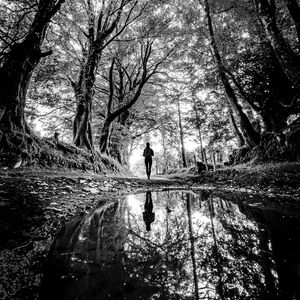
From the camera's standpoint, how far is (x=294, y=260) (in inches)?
48.9

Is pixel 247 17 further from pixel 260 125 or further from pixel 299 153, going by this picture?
pixel 299 153

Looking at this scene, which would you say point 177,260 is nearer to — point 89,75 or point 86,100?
point 86,100

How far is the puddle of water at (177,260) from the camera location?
3.19ft

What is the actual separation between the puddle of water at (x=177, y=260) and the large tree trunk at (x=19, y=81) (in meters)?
3.95

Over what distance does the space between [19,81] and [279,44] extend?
7.86 m

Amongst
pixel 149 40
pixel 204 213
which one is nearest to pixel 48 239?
pixel 204 213

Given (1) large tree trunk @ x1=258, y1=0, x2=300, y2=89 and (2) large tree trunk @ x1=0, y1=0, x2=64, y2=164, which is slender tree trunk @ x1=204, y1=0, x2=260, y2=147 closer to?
(1) large tree trunk @ x1=258, y1=0, x2=300, y2=89

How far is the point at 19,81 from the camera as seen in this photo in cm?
525

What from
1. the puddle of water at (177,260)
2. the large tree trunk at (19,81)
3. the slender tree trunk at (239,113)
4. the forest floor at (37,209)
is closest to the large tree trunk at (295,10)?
the slender tree trunk at (239,113)

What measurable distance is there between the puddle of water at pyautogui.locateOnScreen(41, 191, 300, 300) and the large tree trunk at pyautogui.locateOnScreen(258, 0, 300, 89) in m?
5.33

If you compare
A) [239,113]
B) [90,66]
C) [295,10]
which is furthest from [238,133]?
[90,66]

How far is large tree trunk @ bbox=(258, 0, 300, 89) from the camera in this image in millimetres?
5566

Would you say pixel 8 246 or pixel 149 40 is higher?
pixel 149 40

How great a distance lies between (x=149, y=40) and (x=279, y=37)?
6127mm
